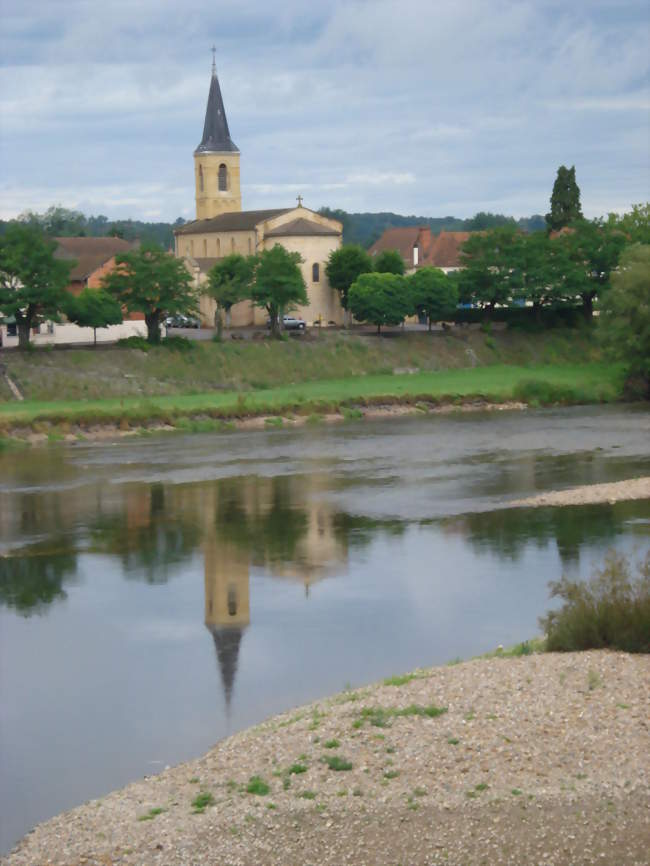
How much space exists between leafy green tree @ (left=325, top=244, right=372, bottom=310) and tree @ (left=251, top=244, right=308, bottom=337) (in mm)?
9590

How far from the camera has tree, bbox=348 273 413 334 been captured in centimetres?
8031

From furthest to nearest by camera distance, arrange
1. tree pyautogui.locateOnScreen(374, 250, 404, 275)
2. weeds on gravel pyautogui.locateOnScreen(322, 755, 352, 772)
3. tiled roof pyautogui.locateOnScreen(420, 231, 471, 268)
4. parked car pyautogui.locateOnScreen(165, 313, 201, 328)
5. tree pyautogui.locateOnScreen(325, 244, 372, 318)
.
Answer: tiled roof pyautogui.locateOnScreen(420, 231, 471, 268) → tree pyautogui.locateOnScreen(374, 250, 404, 275) → tree pyautogui.locateOnScreen(325, 244, 372, 318) → parked car pyautogui.locateOnScreen(165, 313, 201, 328) → weeds on gravel pyautogui.locateOnScreen(322, 755, 352, 772)

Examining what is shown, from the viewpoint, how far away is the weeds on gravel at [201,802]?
1416 cm

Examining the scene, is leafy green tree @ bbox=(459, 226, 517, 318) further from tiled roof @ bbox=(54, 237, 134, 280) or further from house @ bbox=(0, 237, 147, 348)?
tiled roof @ bbox=(54, 237, 134, 280)

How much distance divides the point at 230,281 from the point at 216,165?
2436 cm

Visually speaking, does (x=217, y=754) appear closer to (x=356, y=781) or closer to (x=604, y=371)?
(x=356, y=781)

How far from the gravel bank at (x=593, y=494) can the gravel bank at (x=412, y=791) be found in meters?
17.6

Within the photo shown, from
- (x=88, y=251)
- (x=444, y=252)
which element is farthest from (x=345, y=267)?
(x=444, y=252)

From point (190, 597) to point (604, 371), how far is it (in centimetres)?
5248

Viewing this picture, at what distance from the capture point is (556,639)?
19.2 m

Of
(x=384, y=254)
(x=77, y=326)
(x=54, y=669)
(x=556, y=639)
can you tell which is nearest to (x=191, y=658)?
(x=54, y=669)

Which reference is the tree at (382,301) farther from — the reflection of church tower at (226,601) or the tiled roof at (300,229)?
the reflection of church tower at (226,601)

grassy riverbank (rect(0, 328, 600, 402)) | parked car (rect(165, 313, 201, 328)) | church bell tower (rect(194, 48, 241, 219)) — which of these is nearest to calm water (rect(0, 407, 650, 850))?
grassy riverbank (rect(0, 328, 600, 402))

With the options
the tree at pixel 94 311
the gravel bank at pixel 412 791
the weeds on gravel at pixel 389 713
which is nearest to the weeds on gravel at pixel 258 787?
the gravel bank at pixel 412 791
